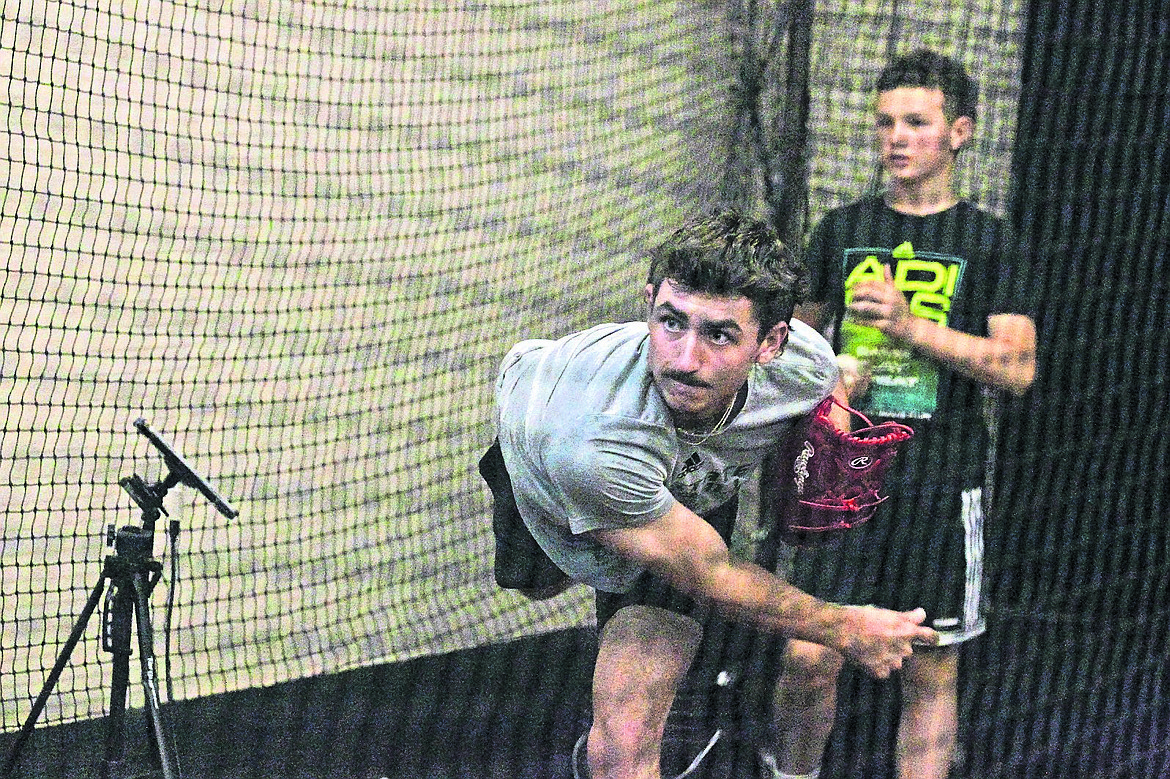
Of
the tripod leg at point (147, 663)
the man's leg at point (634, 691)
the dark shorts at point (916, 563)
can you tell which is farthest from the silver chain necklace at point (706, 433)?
the tripod leg at point (147, 663)

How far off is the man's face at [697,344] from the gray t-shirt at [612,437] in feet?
0.18

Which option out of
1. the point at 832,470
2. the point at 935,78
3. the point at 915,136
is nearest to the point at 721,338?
the point at 832,470

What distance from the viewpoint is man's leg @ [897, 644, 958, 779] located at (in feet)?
9.44

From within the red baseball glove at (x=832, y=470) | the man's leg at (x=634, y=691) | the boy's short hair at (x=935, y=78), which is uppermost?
the boy's short hair at (x=935, y=78)

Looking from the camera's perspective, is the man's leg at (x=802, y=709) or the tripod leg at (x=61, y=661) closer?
the tripod leg at (x=61, y=661)

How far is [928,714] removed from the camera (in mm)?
2881

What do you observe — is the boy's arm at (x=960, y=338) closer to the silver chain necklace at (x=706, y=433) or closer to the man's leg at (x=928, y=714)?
the silver chain necklace at (x=706, y=433)

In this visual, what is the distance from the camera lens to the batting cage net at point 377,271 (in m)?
3.63

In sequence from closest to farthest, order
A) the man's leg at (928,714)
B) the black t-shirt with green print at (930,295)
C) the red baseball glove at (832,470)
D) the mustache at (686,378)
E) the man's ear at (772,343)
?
the mustache at (686,378) → the man's ear at (772,343) → the red baseball glove at (832,470) → the black t-shirt with green print at (930,295) → the man's leg at (928,714)

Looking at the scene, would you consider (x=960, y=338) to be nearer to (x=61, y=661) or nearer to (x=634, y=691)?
(x=634, y=691)

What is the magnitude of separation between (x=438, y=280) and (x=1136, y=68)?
2.00 metres

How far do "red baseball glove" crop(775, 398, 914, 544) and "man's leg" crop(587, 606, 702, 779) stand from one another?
1.03 ft

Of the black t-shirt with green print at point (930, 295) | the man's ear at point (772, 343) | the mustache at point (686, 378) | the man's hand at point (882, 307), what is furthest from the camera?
the black t-shirt with green print at point (930, 295)

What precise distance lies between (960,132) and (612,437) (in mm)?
1224
